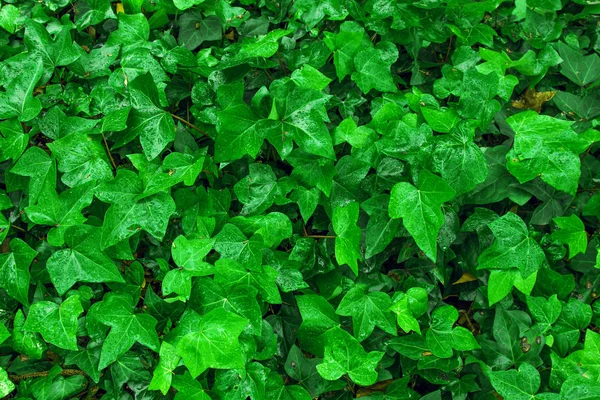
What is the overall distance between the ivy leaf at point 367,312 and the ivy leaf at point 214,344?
1.29ft

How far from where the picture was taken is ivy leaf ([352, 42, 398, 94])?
2.19m

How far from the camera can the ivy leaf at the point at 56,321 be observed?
183cm

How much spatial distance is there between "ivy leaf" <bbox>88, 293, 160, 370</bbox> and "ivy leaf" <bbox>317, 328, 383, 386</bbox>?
591 mm

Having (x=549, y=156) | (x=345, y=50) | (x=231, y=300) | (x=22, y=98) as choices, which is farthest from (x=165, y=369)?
(x=549, y=156)

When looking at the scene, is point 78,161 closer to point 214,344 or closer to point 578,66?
point 214,344

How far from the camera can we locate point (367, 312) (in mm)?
1948

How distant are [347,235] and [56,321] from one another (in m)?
1.06

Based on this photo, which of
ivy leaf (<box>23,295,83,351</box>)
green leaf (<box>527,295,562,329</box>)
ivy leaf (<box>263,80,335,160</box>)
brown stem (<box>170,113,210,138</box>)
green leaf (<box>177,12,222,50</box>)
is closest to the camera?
ivy leaf (<box>23,295,83,351</box>)

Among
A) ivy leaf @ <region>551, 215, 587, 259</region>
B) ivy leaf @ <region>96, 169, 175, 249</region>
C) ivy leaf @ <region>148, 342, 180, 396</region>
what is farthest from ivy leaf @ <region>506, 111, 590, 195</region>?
ivy leaf @ <region>148, 342, 180, 396</region>

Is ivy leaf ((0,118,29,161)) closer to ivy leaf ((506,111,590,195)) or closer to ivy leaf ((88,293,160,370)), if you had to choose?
ivy leaf ((88,293,160,370))

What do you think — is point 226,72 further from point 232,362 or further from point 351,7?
point 232,362

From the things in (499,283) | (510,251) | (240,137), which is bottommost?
(499,283)

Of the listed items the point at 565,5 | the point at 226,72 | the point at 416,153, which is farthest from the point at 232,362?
the point at 565,5

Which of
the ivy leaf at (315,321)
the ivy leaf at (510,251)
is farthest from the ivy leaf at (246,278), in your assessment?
the ivy leaf at (510,251)
